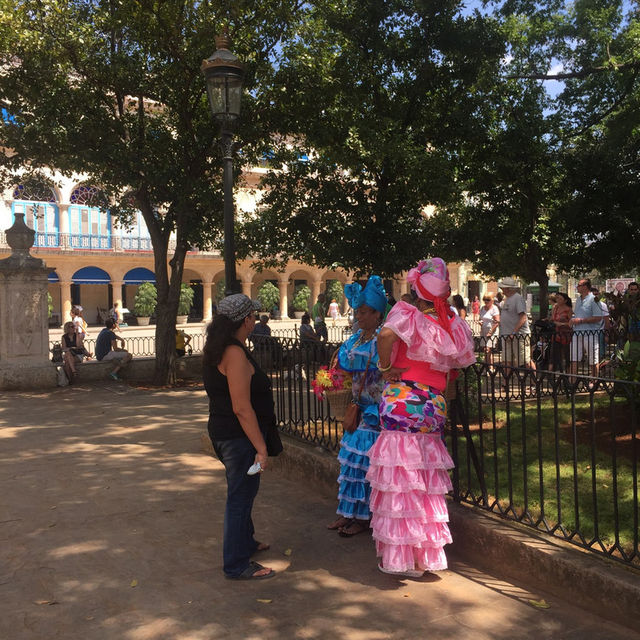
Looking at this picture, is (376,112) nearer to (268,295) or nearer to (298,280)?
(268,295)

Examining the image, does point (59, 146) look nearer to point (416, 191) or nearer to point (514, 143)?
point (416, 191)

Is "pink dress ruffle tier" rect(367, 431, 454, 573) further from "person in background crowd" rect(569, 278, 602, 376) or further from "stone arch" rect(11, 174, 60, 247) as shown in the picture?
"stone arch" rect(11, 174, 60, 247)

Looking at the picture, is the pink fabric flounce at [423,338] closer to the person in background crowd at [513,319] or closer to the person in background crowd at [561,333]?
the person in background crowd at [513,319]

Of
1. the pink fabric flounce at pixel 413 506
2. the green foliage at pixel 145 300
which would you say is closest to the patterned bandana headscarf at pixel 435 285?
the pink fabric flounce at pixel 413 506

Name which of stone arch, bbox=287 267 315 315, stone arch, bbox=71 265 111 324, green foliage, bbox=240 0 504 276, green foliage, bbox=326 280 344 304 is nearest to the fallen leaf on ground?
green foliage, bbox=240 0 504 276

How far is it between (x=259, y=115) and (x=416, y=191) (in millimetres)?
3409

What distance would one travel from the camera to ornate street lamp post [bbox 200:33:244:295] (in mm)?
6859

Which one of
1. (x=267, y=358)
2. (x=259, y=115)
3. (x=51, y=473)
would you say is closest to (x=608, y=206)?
(x=259, y=115)

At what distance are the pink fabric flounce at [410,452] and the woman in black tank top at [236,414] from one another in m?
0.74

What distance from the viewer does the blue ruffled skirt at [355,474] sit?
461 cm

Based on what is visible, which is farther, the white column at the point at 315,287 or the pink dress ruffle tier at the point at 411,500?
the white column at the point at 315,287

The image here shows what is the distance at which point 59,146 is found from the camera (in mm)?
11742

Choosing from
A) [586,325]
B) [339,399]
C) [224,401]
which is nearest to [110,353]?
[586,325]

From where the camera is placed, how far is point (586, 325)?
11.0m
